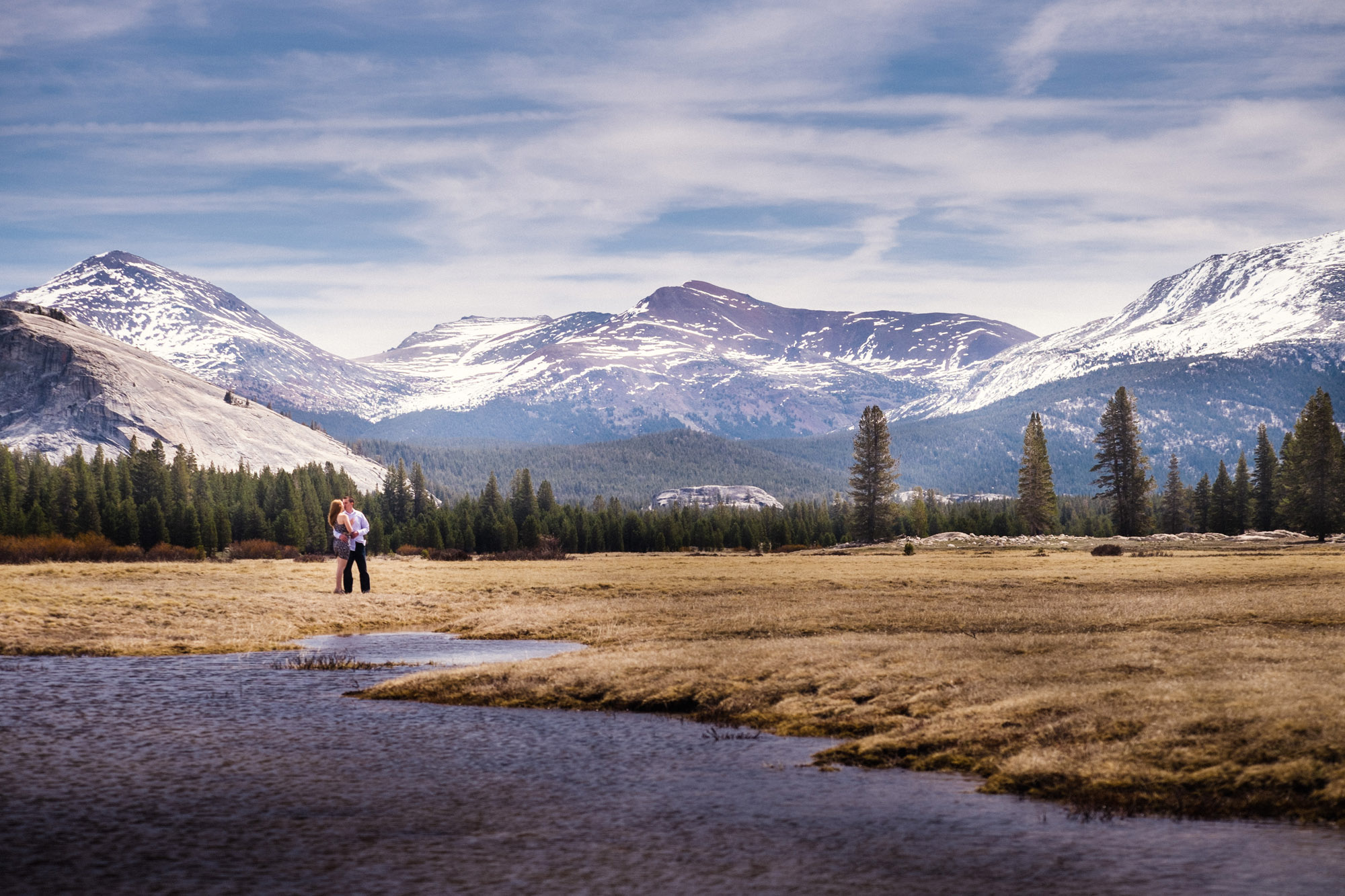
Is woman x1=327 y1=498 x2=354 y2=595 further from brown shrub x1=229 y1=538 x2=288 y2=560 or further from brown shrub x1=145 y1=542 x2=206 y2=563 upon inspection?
brown shrub x1=229 y1=538 x2=288 y2=560

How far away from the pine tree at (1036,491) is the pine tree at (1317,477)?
28.8 meters

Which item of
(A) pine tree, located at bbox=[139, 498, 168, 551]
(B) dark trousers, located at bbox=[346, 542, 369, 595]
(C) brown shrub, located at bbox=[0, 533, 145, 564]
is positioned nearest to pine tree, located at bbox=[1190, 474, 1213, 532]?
(B) dark trousers, located at bbox=[346, 542, 369, 595]

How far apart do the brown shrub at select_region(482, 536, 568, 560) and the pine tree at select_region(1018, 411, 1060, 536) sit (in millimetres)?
64520

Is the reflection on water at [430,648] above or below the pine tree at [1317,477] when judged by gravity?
below

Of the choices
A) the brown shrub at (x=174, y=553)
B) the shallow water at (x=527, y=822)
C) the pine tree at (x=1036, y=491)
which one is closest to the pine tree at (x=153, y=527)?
the brown shrub at (x=174, y=553)

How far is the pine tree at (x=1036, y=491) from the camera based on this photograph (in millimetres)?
144250

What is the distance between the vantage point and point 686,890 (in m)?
13.0

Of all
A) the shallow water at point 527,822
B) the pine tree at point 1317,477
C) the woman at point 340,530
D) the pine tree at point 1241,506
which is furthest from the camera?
the pine tree at point 1241,506

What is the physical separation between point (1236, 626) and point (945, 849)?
981 inches

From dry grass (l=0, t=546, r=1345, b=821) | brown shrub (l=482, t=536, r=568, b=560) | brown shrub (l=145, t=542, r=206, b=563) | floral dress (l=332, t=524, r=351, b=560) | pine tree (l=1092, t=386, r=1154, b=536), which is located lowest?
brown shrub (l=482, t=536, r=568, b=560)

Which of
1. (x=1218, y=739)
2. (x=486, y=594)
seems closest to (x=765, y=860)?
(x=1218, y=739)

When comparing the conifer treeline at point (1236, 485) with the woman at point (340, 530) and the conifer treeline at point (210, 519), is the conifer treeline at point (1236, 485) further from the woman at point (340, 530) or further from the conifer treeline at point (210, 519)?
the woman at point (340, 530)

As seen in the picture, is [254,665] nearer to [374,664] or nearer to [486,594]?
[374,664]

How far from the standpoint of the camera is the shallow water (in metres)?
13.3
